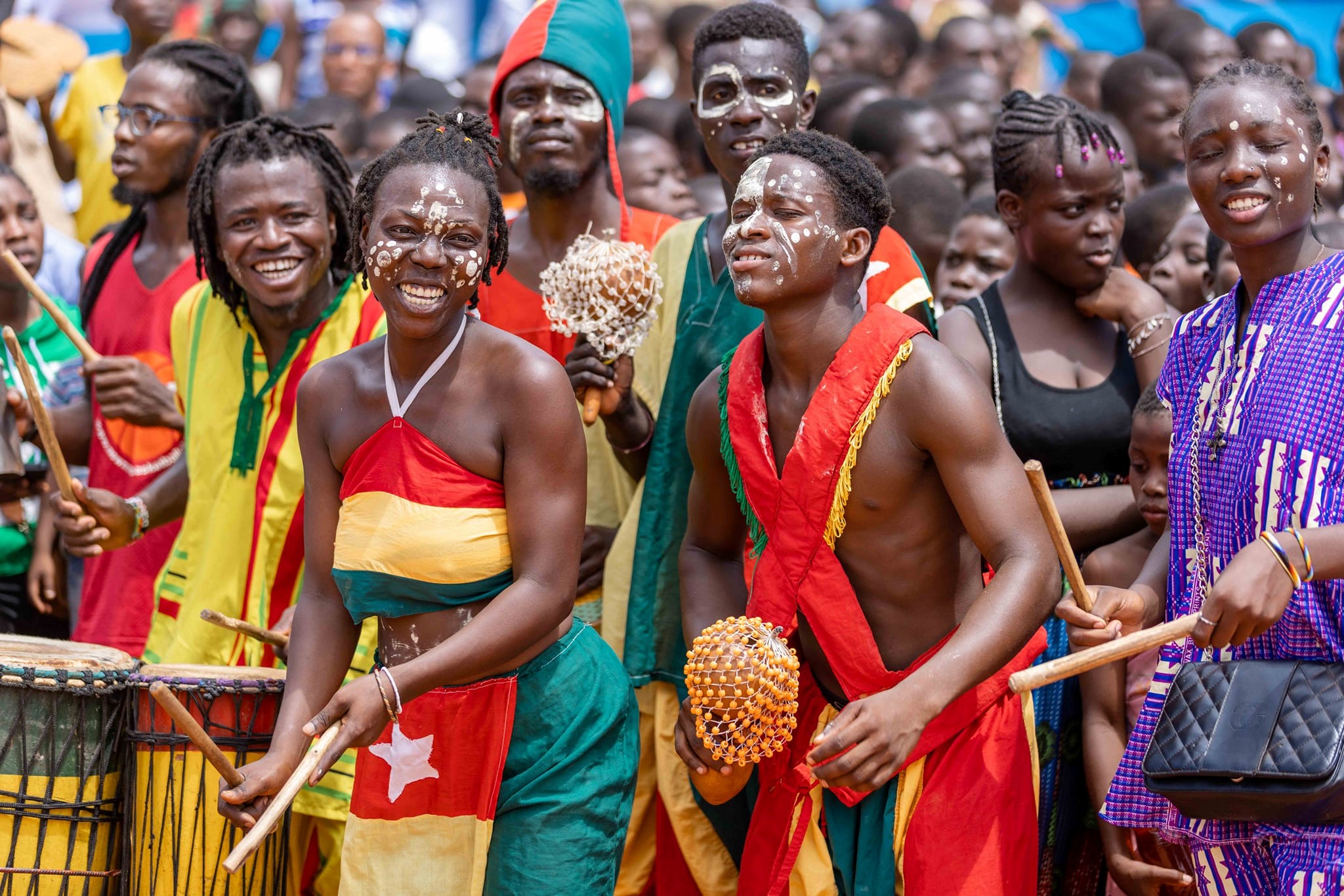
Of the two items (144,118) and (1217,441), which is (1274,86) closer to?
(1217,441)

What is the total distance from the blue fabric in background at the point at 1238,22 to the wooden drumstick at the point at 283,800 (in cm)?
952

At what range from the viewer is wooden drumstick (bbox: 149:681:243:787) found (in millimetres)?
3141

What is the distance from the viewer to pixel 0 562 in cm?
586

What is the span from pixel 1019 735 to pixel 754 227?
129 centimetres

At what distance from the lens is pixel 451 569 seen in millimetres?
3551

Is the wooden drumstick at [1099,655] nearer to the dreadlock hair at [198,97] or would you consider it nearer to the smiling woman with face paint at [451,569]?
the smiling woman with face paint at [451,569]

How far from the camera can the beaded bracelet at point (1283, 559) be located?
3.11 meters

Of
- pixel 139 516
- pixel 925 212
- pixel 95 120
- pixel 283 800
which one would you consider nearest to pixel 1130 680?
pixel 283 800

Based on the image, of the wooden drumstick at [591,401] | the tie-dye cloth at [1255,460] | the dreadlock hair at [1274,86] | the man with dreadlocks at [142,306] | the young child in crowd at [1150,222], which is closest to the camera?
the tie-dye cloth at [1255,460]

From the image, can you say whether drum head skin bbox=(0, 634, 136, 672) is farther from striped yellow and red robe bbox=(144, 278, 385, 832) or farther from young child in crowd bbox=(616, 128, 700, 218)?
young child in crowd bbox=(616, 128, 700, 218)

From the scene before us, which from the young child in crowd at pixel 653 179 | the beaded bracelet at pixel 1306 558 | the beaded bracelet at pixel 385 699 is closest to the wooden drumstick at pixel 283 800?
Result: the beaded bracelet at pixel 385 699

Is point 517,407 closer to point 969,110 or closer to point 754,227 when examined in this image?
point 754,227

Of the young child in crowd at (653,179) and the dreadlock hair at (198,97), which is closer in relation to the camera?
the dreadlock hair at (198,97)

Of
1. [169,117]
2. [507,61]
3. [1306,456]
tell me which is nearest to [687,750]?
[1306,456]
